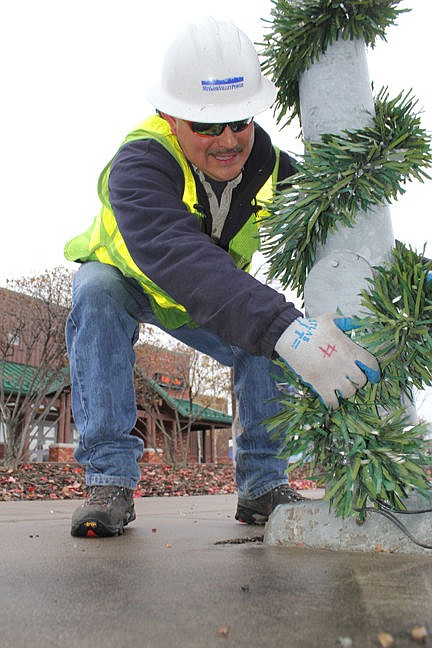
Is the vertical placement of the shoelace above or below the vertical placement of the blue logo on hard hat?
below

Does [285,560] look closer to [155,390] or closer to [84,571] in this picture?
[84,571]

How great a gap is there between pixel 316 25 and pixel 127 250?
98cm

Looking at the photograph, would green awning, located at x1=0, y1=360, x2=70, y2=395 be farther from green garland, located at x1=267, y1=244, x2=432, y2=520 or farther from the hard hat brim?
green garland, located at x1=267, y1=244, x2=432, y2=520

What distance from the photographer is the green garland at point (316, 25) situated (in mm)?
1745

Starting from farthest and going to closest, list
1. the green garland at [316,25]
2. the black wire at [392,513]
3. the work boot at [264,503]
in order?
the work boot at [264,503] < the green garland at [316,25] < the black wire at [392,513]

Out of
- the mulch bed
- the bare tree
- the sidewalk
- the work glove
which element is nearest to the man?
the work glove

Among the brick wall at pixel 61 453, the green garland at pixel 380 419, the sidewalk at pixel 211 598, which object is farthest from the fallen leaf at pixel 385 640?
the brick wall at pixel 61 453

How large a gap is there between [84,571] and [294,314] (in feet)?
2.42

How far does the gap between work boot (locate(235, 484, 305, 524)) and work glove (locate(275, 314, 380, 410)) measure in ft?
3.19

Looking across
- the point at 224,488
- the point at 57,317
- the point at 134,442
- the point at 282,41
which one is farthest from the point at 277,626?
the point at 57,317

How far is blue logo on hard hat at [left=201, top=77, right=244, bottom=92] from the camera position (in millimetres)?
1807

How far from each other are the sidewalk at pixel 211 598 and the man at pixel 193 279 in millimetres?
380

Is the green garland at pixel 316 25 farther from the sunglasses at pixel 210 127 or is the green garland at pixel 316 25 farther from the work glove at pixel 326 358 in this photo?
the work glove at pixel 326 358

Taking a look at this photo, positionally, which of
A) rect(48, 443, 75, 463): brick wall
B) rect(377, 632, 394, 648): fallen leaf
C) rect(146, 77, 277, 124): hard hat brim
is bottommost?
rect(48, 443, 75, 463): brick wall
